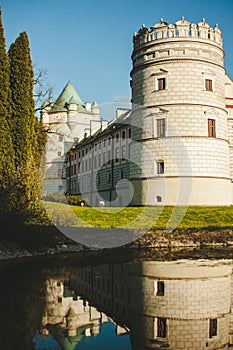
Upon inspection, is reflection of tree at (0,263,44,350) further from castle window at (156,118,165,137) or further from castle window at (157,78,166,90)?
castle window at (157,78,166,90)

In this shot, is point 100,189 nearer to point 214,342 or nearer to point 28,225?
point 28,225

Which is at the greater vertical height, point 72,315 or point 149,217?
point 149,217

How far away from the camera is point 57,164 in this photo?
53719mm

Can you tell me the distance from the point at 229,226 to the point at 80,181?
96.4ft

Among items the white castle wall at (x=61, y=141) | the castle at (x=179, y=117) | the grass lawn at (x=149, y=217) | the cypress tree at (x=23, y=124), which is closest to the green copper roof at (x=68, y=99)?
the white castle wall at (x=61, y=141)

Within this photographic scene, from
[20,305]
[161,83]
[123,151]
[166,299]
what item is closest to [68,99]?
[123,151]

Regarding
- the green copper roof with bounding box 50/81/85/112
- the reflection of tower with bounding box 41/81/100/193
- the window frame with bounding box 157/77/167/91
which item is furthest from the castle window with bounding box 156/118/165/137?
the green copper roof with bounding box 50/81/85/112

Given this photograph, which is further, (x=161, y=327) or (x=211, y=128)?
(x=211, y=128)

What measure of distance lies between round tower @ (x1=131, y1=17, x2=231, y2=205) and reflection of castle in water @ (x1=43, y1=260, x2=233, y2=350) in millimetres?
11232

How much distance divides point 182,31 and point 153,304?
19672 millimetres

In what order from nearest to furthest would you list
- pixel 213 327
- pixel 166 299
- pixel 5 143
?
pixel 213 327 → pixel 166 299 → pixel 5 143

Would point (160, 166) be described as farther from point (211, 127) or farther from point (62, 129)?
point (62, 129)

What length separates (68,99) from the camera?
2228 inches

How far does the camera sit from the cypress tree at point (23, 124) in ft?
51.0
